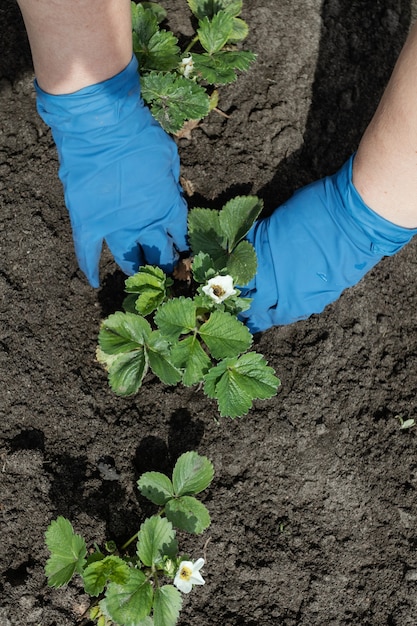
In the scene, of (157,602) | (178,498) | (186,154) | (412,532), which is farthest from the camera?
(186,154)

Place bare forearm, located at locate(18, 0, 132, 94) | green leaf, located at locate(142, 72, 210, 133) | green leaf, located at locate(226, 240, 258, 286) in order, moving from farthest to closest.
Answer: green leaf, located at locate(142, 72, 210, 133)
green leaf, located at locate(226, 240, 258, 286)
bare forearm, located at locate(18, 0, 132, 94)

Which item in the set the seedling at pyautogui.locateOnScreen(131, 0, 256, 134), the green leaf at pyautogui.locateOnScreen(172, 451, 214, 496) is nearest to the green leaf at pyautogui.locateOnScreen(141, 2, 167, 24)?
the seedling at pyautogui.locateOnScreen(131, 0, 256, 134)

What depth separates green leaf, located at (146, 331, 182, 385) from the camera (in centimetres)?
179

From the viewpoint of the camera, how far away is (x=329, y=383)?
2051 mm

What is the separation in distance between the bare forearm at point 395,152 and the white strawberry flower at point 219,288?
0.51m

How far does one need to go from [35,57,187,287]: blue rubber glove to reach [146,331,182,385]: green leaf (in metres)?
0.28

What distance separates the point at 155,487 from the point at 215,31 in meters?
1.48

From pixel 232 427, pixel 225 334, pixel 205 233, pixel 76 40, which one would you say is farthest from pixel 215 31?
pixel 232 427

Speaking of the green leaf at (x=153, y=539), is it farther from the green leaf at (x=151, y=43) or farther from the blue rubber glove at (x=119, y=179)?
the green leaf at (x=151, y=43)

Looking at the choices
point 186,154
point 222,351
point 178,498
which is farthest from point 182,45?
point 178,498

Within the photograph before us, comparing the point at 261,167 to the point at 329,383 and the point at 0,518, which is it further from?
the point at 0,518

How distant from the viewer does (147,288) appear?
70.7 inches

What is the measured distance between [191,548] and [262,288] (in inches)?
32.2

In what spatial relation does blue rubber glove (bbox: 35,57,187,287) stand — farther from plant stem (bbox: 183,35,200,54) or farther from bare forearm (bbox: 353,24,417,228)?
bare forearm (bbox: 353,24,417,228)
